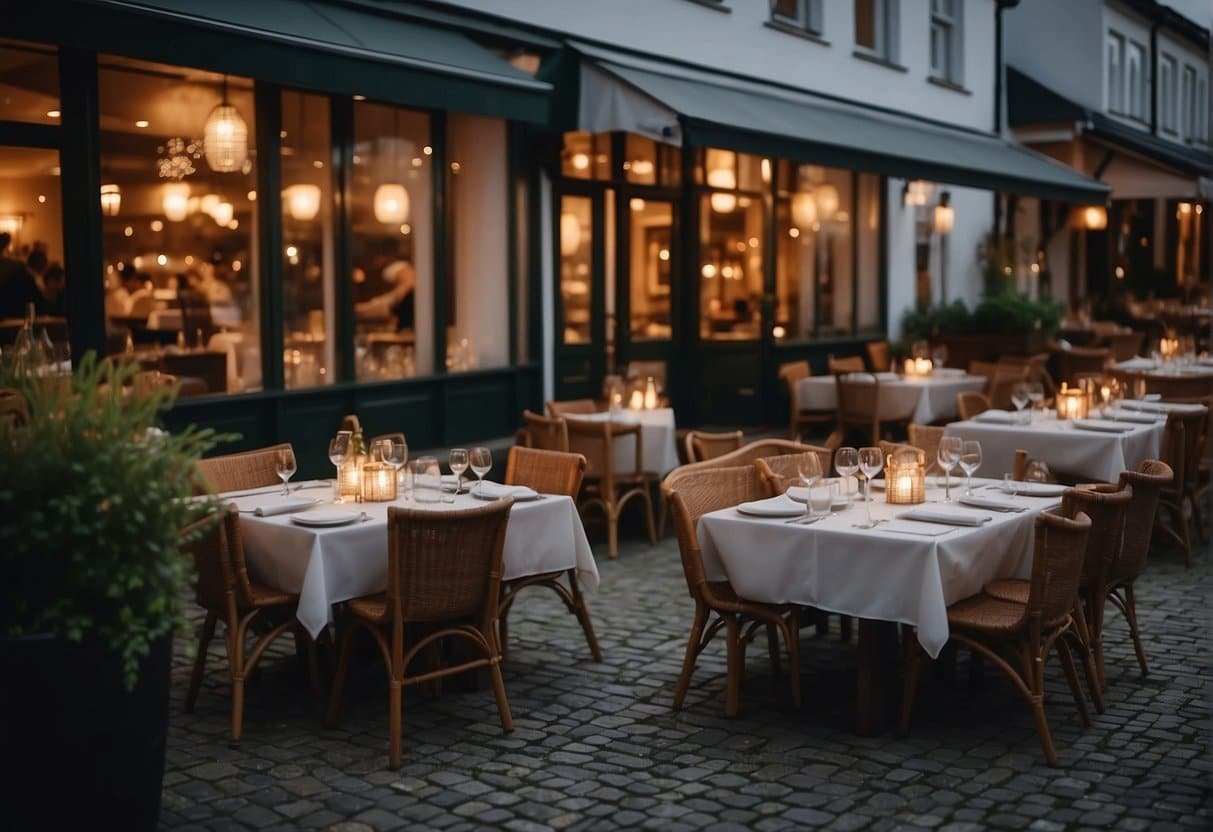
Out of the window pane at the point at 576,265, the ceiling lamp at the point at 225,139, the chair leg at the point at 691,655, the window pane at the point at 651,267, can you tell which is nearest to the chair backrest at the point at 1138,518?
the chair leg at the point at 691,655

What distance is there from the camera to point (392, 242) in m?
11.1

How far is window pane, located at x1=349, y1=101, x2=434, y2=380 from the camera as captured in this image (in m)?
10.8

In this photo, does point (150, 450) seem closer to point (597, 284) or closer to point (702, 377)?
point (597, 284)

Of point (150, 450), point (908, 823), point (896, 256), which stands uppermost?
point (896, 256)

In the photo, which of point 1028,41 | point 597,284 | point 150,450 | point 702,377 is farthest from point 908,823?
point 1028,41

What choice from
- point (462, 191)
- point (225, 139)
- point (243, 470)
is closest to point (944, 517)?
point (243, 470)

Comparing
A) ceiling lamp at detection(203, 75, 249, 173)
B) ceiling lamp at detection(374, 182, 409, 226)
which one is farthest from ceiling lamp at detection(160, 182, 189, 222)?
ceiling lamp at detection(374, 182, 409, 226)

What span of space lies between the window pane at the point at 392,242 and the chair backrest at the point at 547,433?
1634 millimetres

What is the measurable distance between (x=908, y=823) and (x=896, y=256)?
1408 centimetres

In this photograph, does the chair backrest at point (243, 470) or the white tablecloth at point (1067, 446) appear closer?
the chair backrest at point (243, 470)

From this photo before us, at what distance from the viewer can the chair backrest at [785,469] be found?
251 inches

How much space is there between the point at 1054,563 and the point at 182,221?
6241 mm

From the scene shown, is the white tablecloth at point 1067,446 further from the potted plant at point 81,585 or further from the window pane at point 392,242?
the potted plant at point 81,585

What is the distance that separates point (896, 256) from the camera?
18391 mm
